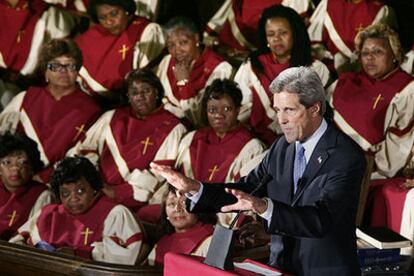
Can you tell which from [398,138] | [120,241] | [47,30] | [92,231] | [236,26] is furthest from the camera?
[47,30]

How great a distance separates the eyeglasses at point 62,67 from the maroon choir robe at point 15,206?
0.83m

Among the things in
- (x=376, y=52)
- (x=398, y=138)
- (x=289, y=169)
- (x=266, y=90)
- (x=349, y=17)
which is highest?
(x=349, y=17)

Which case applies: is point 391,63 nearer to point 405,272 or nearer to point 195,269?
point 405,272

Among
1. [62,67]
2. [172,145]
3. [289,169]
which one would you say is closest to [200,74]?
[172,145]

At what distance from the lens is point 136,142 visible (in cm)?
570

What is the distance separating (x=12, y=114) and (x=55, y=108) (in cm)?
28

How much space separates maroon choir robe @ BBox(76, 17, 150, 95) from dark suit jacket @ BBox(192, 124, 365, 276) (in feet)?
10.8

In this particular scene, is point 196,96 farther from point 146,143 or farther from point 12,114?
point 12,114

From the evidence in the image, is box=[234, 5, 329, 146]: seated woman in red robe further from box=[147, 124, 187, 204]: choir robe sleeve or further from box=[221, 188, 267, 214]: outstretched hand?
box=[221, 188, 267, 214]: outstretched hand

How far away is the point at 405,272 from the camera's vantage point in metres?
4.19

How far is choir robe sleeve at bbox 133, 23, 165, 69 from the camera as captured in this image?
622 centimetres

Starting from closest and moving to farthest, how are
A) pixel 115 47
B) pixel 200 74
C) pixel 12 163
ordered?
pixel 12 163
pixel 200 74
pixel 115 47

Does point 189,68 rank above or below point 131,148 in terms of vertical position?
above

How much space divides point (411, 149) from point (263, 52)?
108 centimetres
